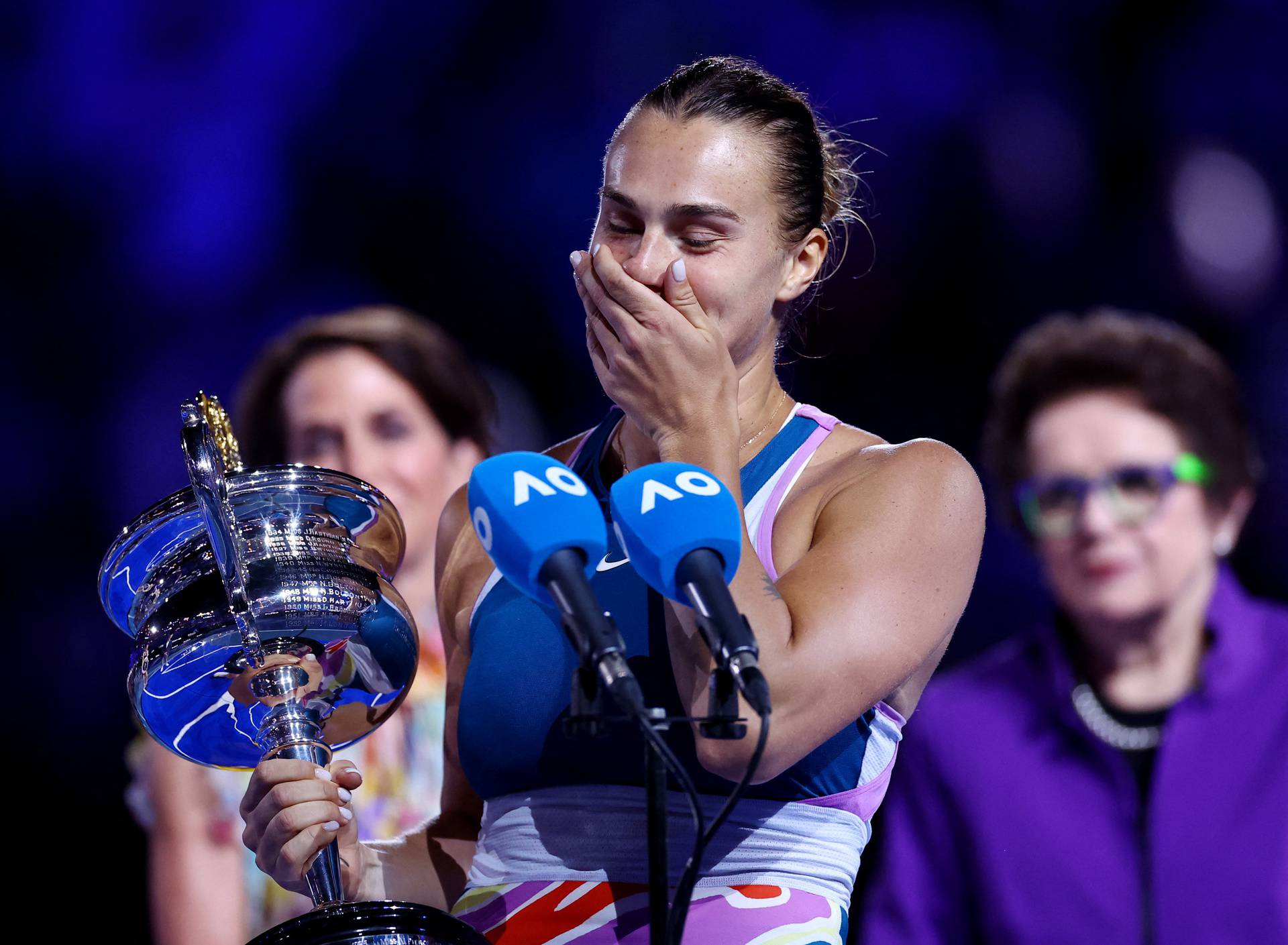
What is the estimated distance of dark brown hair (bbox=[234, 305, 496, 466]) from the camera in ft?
10.9

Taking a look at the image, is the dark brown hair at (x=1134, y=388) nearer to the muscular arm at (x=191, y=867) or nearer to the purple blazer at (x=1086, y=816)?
the purple blazer at (x=1086, y=816)

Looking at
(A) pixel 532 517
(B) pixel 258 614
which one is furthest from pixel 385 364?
(A) pixel 532 517

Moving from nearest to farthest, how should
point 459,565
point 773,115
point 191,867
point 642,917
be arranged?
point 642,917 < point 773,115 < point 459,565 < point 191,867

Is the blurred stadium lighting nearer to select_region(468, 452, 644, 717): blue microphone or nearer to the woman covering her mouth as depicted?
the woman covering her mouth

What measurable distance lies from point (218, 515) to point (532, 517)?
0.41 meters

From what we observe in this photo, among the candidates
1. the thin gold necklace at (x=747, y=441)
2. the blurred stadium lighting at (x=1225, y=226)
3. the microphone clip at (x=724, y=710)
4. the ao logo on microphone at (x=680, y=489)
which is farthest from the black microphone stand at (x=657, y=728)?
the blurred stadium lighting at (x=1225, y=226)

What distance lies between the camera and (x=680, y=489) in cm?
108

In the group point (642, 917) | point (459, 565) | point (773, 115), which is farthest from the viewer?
point (459, 565)

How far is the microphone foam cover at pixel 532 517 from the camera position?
1030 mm

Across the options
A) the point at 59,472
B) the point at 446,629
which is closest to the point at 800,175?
the point at 446,629

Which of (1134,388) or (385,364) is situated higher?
(385,364)

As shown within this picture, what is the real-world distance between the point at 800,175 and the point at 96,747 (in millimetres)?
2495

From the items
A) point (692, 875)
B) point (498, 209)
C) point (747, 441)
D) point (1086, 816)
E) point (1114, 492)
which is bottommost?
point (692, 875)

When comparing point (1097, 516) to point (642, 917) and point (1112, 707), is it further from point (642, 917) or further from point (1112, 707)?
point (642, 917)
